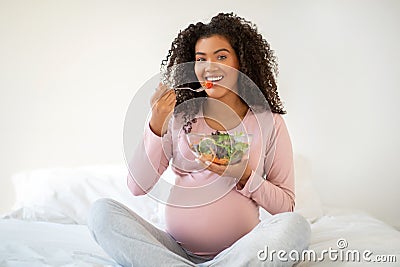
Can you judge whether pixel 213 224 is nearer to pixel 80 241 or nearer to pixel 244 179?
pixel 244 179

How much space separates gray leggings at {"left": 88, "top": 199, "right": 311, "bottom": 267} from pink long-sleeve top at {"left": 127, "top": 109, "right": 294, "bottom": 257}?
128 mm

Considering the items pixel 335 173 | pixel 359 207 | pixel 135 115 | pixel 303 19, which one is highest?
pixel 303 19

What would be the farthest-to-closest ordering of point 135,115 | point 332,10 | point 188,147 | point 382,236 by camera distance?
point 332,10, point 382,236, point 188,147, point 135,115

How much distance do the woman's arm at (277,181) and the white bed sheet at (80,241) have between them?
14 cm

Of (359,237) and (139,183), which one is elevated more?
(139,183)

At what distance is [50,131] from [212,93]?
3.47 ft

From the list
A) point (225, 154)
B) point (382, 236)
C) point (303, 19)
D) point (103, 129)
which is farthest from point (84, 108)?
point (382, 236)

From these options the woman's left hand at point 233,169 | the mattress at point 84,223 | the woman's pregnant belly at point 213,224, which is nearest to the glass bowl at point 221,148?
the woman's left hand at point 233,169

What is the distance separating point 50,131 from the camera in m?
2.31

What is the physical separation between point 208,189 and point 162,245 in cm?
23

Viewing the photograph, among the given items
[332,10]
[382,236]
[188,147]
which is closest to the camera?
[188,147]

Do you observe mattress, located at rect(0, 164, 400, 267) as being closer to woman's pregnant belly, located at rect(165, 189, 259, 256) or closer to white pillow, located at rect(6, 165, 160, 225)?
white pillow, located at rect(6, 165, 160, 225)

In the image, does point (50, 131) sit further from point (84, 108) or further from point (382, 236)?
point (382, 236)

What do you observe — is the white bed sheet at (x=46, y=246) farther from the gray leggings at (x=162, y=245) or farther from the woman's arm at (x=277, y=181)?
the woman's arm at (x=277, y=181)
